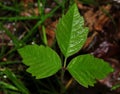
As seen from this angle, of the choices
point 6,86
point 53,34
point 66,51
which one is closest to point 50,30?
point 53,34

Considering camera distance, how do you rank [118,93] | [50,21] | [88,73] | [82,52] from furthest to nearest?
[50,21]
[82,52]
[118,93]
[88,73]

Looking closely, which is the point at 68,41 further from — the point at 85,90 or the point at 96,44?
the point at 96,44

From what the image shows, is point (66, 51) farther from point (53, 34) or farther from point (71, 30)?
point (53, 34)

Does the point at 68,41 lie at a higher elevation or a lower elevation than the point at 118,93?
higher

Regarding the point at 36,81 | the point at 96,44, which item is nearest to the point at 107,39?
the point at 96,44

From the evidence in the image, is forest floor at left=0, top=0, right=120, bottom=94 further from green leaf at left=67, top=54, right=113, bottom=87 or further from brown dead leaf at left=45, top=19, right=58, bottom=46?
green leaf at left=67, top=54, right=113, bottom=87

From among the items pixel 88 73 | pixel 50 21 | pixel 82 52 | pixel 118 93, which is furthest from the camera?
pixel 50 21

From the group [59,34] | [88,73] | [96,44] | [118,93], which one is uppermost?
[59,34]

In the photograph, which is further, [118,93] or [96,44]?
[96,44]
